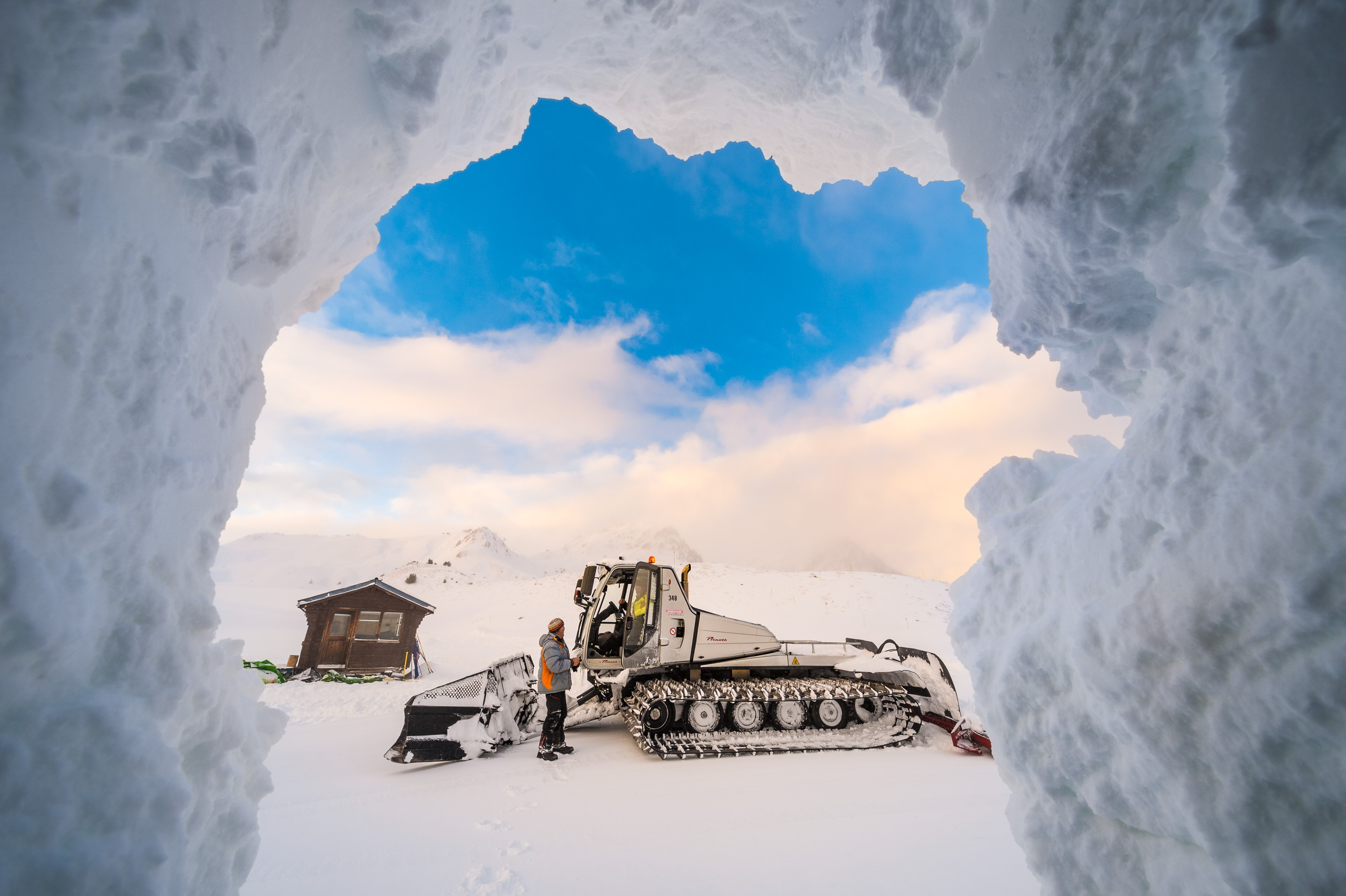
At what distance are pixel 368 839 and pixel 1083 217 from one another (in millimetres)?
5724

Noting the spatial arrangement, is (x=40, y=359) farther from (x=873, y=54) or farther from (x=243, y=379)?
(x=873, y=54)

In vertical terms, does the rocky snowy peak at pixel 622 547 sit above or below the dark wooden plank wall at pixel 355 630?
above

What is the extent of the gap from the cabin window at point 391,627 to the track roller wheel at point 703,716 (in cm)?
1125

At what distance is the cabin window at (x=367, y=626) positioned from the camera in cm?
1529

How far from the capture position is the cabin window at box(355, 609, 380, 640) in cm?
1529

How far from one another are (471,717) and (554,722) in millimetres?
956

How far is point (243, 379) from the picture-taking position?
2.50 meters

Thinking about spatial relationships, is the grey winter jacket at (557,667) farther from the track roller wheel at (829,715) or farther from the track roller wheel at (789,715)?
the track roller wheel at (829,715)

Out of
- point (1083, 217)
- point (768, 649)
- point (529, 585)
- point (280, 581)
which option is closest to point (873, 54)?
point (1083, 217)

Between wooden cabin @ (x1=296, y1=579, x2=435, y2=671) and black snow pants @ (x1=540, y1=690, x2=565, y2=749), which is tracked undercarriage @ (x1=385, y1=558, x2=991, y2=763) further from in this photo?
wooden cabin @ (x1=296, y1=579, x2=435, y2=671)

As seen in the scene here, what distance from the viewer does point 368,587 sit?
15.4 meters

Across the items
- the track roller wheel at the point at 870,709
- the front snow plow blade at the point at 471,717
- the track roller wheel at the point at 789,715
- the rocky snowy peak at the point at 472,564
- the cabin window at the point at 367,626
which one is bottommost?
the front snow plow blade at the point at 471,717

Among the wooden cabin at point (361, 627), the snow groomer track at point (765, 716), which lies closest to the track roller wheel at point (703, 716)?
the snow groomer track at point (765, 716)

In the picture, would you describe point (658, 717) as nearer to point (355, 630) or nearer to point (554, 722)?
point (554, 722)
